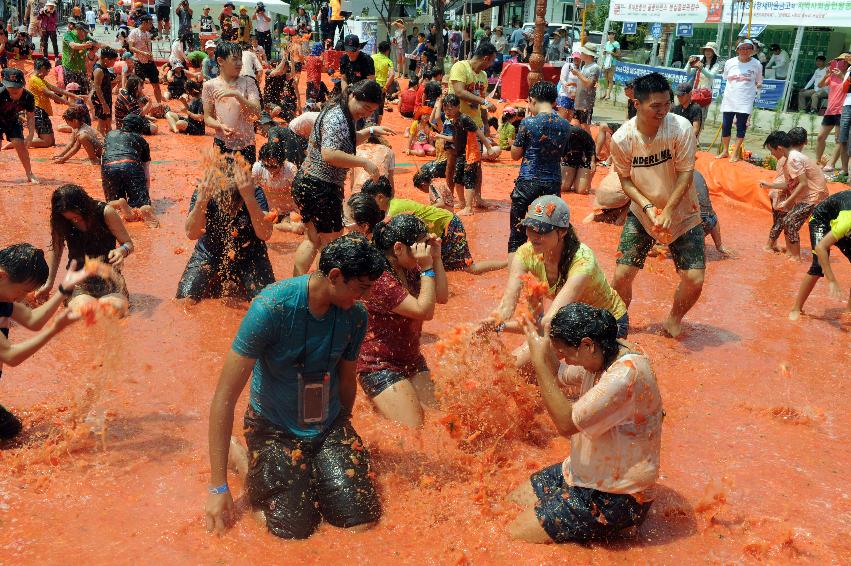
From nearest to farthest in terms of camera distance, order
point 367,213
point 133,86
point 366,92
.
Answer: point 367,213 → point 366,92 → point 133,86

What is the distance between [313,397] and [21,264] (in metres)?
1.77

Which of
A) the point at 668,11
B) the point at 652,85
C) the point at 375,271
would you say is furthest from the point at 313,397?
the point at 668,11

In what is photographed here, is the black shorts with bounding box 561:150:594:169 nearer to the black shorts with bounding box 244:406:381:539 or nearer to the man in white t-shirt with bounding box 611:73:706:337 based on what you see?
the man in white t-shirt with bounding box 611:73:706:337

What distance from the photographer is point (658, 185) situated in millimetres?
6145

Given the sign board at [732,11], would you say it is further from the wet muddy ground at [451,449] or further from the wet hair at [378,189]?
the wet hair at [378,189]

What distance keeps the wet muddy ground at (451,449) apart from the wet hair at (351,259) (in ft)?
4.56

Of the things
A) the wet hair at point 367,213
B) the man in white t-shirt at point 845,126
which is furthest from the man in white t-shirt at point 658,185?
the man in white t-shirt at point 845,126

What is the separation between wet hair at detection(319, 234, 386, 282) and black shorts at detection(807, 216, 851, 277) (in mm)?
4979

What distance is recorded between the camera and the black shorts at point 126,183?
8781mm

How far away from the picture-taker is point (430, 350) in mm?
6164

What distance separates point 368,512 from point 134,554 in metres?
1.15

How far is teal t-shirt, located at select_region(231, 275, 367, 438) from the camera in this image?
11.7ft

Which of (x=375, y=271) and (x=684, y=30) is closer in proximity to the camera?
(x=375, y=271)

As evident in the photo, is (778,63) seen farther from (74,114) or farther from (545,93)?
(74,114)
